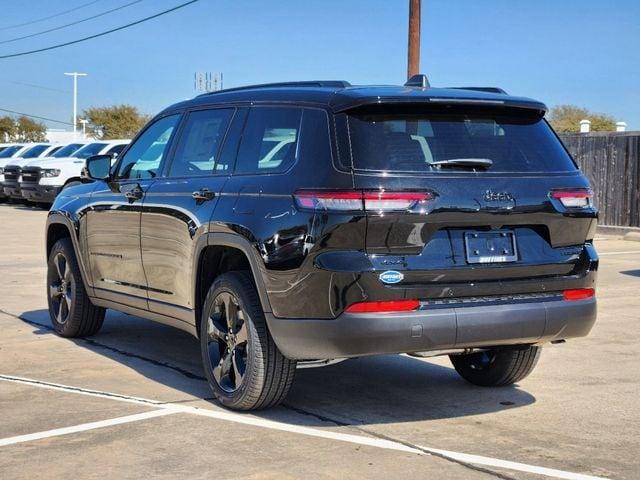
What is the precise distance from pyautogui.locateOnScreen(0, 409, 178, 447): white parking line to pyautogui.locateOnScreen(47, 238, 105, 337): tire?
257cm

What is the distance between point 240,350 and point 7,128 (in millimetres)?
98106

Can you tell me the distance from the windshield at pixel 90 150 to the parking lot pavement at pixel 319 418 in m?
20.5

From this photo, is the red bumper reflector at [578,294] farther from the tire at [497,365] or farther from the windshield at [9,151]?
the windshield at [9,151]

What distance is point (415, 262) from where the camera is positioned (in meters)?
5.48

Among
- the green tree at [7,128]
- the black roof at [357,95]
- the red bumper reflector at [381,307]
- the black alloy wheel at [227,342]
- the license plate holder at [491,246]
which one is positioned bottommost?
the black alloy wheel at [227,342]

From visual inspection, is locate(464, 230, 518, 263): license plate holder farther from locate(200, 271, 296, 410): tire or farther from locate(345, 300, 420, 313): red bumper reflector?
locate(200, 271, 296, 410): tire

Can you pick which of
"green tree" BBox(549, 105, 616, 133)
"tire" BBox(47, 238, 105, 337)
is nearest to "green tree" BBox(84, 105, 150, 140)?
"green tree" BBox(549, 105, 616, 133)

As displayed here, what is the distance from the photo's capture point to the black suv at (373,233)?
5.45 metres

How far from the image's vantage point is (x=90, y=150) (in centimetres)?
2912

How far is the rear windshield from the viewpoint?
18.5 feet

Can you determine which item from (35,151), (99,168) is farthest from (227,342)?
(35,151)

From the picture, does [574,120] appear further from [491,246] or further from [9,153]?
[491,246]

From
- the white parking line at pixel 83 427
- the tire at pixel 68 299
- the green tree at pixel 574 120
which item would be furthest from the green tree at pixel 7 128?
the white parking line at pixel 83 427

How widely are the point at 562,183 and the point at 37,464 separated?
3.21 meters
